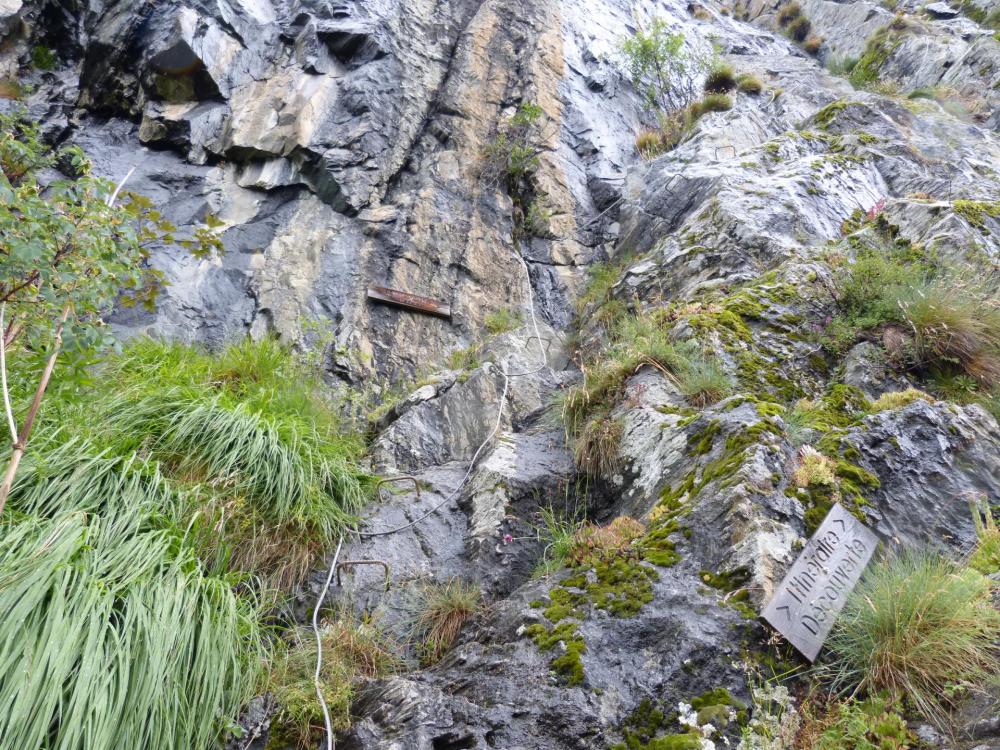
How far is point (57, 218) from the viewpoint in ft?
8.48

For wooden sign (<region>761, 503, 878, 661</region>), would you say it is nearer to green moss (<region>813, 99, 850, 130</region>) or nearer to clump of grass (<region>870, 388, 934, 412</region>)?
clump of grass (<region>870, 388, 934, 412</region>)

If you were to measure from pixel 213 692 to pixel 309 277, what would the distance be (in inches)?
195

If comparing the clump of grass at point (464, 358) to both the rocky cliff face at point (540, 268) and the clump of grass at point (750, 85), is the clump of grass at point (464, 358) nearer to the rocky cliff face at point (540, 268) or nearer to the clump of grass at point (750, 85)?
the rocky cliff face at point (540, 268)

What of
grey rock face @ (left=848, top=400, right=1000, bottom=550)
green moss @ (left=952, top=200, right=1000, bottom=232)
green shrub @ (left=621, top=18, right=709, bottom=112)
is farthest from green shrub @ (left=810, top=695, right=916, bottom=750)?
green shrub @ (left=621, top=18, right=709, bottom=112)

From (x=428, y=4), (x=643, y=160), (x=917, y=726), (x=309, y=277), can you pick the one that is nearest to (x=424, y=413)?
(x=309, y=277)

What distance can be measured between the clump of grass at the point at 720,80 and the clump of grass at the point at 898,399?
8443mm

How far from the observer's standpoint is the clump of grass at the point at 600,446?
425 centimetres

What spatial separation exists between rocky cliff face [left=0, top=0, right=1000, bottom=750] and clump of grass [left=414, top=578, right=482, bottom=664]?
15cm

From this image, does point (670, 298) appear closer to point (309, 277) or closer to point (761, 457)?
point (761, 457)

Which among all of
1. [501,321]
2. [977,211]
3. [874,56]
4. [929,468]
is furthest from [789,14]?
[929,468]

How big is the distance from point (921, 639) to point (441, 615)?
238 centimetres

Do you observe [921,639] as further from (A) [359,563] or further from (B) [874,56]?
(B) [874,56]

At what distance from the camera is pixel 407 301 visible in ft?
22.9

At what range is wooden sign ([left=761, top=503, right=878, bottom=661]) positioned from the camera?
256 centimetres
